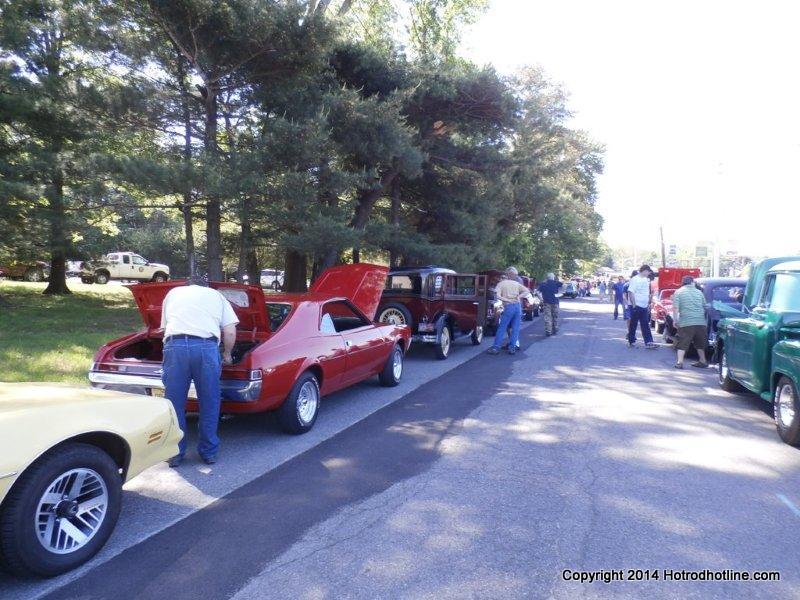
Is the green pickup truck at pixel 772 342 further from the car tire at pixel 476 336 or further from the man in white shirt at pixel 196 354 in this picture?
the car tire at pixel 476 336

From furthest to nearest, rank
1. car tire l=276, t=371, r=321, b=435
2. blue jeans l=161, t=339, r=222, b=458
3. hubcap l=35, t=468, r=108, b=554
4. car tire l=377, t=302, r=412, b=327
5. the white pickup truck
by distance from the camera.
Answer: the white pickup truck → car tire l=377, t=302, r=412, b=327 → car tire l=276, t=371, r=321, b=435 → blue jeans l=161, t=339, r=222, b=458 → hubcap l=35, t=468, r=108, b=554

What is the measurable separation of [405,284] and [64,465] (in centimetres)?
857

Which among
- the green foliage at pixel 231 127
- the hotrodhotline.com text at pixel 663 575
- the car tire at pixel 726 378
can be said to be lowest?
the hotrodhotline.com text at pixel 663 575

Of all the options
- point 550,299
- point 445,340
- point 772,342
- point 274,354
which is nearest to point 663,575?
point 274,354

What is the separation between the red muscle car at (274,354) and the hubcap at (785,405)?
466cm

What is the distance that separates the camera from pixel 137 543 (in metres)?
3.55

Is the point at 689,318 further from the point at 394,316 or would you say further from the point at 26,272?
the point at 26,272

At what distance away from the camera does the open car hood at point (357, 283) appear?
8.80m

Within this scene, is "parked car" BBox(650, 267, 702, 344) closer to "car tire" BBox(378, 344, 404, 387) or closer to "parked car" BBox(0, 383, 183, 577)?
"car tire" BBox(378, 344, 404, 387)

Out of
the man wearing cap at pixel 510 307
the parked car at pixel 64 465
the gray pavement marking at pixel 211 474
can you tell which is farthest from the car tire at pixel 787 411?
the man wearing cap at pixel 510 307

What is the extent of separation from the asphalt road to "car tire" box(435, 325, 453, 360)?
12.9 ft

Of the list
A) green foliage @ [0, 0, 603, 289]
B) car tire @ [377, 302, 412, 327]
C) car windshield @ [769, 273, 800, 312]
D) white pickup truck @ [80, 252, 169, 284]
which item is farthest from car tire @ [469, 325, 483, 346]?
white pickup truck @ [80, 252, 169, 284]

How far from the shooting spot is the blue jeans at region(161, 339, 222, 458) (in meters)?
4.79

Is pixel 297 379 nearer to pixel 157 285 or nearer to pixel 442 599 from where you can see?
pixel 157 285
